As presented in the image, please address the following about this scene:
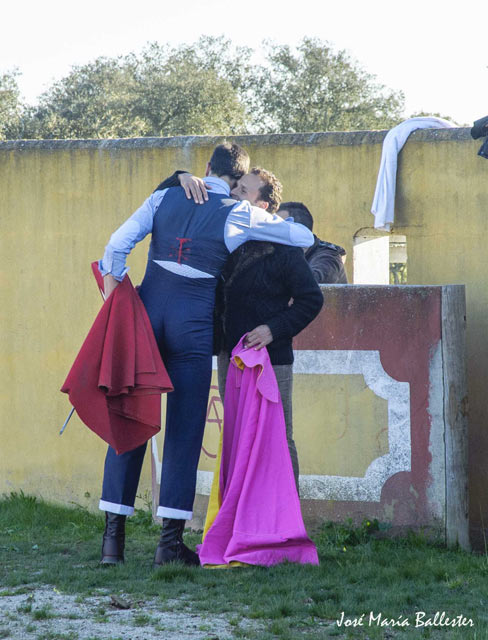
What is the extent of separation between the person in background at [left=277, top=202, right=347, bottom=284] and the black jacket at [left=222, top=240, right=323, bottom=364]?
3.62 feet

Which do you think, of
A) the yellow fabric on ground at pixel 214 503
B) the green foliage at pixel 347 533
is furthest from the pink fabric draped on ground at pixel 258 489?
the green foliage at pixel 347 533

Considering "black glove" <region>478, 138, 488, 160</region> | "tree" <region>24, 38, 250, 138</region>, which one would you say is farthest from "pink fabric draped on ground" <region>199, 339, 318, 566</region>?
"tree" <region>24, 38, 250, 138</region>

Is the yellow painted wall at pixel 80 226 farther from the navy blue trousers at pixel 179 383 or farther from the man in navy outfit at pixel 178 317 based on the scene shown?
the navy blue trousers at pixel 179 383

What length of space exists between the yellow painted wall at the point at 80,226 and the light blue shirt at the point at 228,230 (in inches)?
75.6

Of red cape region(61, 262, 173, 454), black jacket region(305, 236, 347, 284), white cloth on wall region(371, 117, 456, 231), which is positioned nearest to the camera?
red cape region(61, 262, 173, 454)

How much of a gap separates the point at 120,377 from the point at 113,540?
738 mm

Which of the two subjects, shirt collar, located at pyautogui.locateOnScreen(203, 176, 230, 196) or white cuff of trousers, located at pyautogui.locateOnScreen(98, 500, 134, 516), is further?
shirt collar, located at pyautogui.locateOnScreen(203, 176, 230, 196)

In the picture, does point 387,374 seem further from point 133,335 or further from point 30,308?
point 30,308

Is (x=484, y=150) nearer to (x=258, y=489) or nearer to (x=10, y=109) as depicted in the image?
(x=258, y=489)

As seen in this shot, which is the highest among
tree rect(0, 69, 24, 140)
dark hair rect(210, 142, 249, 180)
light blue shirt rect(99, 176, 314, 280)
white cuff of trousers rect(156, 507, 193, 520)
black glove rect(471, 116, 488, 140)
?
tree rect(0, 69, 24, 140)

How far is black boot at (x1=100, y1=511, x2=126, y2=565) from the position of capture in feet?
13.7

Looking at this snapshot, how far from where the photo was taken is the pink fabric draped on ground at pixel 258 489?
4156 millimetres

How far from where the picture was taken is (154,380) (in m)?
4.02

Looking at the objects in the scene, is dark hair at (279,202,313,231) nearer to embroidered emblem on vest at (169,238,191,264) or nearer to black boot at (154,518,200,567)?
embroidered emblem on vest at (169,238,191,264)
